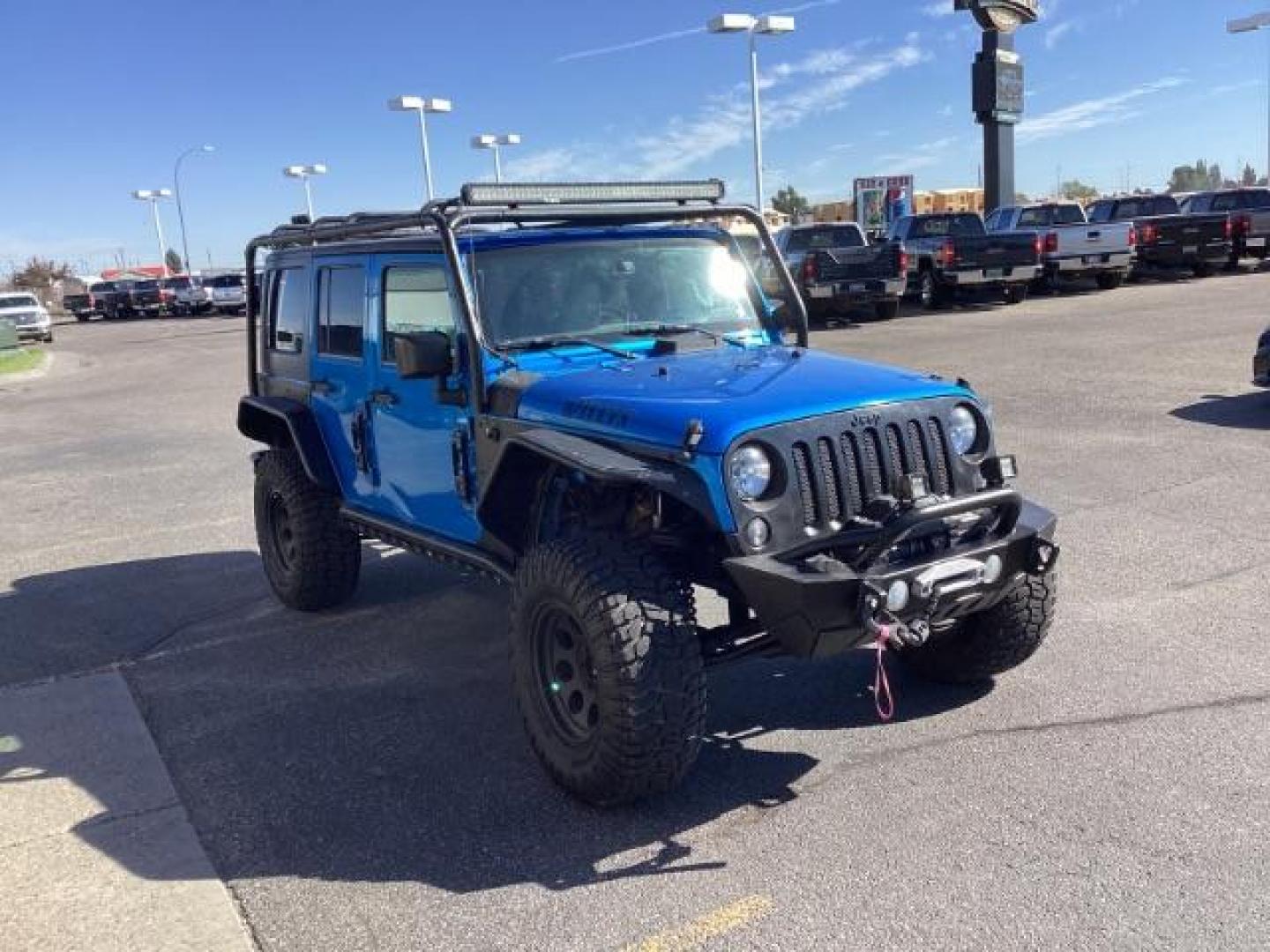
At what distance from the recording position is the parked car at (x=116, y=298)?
51281 millimetres

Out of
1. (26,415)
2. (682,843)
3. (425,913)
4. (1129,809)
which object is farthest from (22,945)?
(26,415)

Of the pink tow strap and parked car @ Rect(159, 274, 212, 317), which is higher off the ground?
parked car @ Rect(159, 274, 212, 317)

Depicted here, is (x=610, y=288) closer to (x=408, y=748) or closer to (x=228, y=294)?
(x=408, y=748)

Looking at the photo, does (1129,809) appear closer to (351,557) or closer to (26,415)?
(351,557)

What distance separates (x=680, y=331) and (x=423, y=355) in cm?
109

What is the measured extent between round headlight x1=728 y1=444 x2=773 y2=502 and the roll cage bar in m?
1.27

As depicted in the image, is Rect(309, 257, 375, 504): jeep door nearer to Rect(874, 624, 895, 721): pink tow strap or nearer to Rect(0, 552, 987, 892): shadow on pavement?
Rect(0, 552, 987, 892): shadow on pavement

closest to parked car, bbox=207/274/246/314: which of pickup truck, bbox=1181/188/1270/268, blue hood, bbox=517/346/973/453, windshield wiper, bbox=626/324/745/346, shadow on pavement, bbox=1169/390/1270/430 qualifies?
pickup truck, bbox=1181/188/1270/268

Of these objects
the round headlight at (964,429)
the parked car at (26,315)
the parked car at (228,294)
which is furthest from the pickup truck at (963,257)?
the parked car at (228,294)

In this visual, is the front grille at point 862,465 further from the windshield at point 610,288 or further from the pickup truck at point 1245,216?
the pickup truck at point 1245,216

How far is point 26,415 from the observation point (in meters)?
16.8

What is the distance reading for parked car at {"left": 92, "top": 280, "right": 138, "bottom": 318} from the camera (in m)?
51.3

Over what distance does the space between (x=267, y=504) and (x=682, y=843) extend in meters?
3.63

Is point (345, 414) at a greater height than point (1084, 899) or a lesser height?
greater
